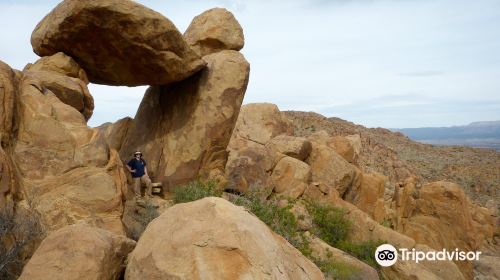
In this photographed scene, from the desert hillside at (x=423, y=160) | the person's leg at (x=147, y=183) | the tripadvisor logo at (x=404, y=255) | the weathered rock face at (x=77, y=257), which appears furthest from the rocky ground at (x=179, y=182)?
the desert hillside at (x=423, y=160)

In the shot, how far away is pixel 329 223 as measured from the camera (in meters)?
16.5

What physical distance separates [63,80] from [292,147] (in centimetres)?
1059

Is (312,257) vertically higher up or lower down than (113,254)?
lower down

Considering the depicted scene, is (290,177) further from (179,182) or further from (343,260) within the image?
(179,182)

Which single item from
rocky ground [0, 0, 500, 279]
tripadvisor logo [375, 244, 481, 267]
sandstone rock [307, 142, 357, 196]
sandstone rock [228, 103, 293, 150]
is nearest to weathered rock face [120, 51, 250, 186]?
rocky ground [0, 0, 500, 279]

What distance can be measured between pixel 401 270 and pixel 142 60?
10.3 metres

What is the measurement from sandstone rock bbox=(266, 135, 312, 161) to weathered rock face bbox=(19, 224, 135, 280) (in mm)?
14125

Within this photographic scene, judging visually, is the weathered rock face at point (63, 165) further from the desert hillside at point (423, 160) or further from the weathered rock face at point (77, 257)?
the desert hillside at point (423, 160)

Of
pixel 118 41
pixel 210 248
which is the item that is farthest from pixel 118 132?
pixel 210 248

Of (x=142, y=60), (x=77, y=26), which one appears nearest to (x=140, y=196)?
(x=142, y=60)

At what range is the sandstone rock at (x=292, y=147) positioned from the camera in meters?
19.6

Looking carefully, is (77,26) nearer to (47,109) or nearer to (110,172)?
(47,109)

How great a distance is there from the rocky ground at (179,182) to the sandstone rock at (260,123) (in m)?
0.10

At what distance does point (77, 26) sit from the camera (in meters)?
12.2
